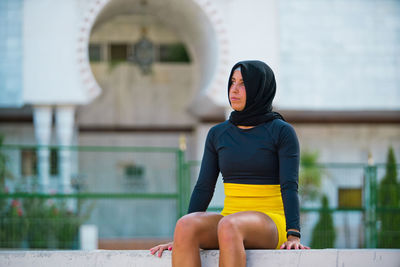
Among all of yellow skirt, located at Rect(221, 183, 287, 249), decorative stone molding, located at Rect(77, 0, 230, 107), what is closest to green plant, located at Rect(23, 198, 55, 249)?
decorative stone molding, located at Rect(77, 0, 230, 107)

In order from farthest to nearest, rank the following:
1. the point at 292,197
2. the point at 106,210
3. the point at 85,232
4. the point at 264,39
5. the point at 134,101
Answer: the point at 134,101 < the point at 106,210 < the point at 264,39 < the point at 85,232 < the point at 292,197

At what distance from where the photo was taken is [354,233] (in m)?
12.5

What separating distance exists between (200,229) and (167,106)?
498 inches

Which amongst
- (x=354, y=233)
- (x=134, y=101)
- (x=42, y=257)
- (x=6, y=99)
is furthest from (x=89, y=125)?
(x=42, y=257)

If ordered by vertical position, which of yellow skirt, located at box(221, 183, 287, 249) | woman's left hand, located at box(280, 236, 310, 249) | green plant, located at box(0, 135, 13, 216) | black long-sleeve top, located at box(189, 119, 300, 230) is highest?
black long-sleeve top, located at box(189, 119, 300, 230)

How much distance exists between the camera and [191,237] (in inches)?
130

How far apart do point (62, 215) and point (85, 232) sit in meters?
1.03

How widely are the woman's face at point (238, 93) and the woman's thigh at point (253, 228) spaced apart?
65cm

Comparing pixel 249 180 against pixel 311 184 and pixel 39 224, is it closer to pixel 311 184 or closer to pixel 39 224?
pixel 39 224

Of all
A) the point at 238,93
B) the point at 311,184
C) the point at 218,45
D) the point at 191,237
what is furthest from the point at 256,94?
the point at 311,184

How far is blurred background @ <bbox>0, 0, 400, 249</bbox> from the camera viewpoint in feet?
34.3

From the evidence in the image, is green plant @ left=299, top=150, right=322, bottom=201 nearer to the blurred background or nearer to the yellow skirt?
the blurred background

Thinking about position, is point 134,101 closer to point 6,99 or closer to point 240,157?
point 6,99

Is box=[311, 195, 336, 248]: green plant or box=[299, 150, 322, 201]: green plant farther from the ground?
box=[299, 150, 322, 201]: green plant
